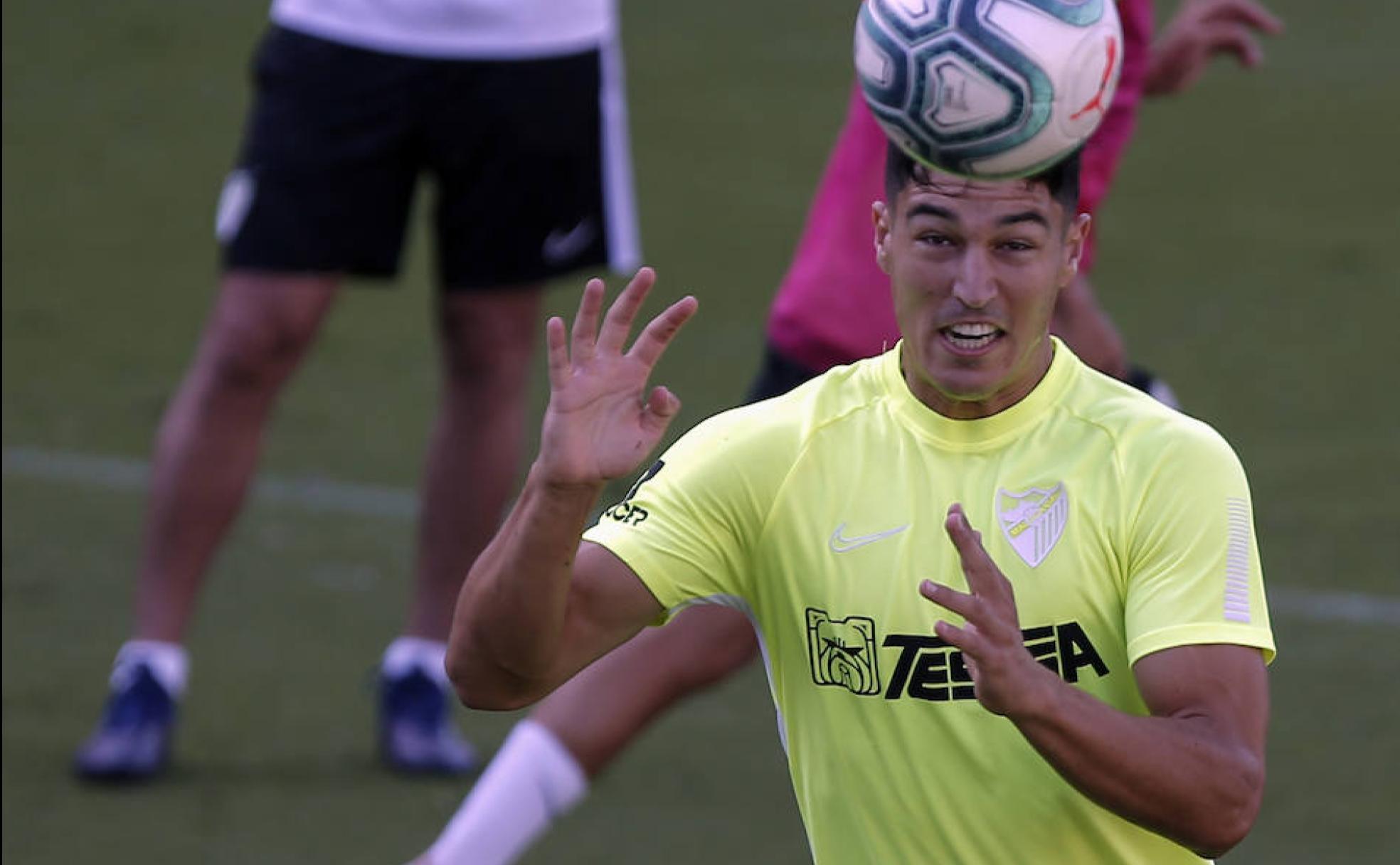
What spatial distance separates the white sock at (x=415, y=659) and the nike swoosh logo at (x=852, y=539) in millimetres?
2458

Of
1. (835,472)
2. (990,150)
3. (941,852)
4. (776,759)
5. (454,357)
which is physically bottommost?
(776,759)

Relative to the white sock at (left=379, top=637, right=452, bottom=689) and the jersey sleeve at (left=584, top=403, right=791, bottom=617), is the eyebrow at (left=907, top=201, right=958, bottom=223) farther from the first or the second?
the white sock at (left=379, top=637, right=452, bottom=689)

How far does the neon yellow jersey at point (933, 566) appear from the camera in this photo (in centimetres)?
307

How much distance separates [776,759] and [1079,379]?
2.50 m

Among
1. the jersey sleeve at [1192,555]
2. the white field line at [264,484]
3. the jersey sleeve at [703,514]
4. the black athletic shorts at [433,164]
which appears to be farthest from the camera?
the white field line at [264,484]

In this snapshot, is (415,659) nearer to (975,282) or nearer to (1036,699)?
(975,282)

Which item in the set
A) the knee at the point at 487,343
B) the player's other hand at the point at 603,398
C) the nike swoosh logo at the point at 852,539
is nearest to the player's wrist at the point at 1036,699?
the nike swoosh logo at the point at 852,539

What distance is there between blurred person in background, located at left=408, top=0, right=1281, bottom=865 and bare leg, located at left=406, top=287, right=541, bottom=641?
102 cm

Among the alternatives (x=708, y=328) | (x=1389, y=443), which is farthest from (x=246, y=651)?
(x=1389, y=443)

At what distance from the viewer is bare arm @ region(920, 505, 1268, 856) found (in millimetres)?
2730

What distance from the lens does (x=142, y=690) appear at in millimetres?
5430

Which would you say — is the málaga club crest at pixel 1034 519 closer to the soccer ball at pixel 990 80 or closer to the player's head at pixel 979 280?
the player's head at pixel 979 280

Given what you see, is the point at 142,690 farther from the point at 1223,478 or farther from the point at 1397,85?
the point at 1397,85

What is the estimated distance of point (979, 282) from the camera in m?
3.08
